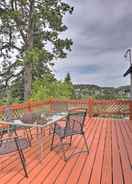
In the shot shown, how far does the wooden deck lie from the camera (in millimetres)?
2750

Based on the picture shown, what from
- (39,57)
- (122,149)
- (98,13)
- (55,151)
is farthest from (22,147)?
(39,57)

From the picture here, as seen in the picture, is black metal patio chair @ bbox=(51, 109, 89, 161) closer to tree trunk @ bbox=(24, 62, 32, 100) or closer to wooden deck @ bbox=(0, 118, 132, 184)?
wooden deck @ bbox=(0, 118, 132, 184)

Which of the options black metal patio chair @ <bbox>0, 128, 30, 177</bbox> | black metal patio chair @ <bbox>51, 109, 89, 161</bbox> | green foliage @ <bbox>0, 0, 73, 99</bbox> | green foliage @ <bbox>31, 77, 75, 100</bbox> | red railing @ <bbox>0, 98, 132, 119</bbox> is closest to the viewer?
black metal patio chair @ <bbox>0, 128, 30, 177</bbox>

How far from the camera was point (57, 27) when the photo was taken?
11.8 meters

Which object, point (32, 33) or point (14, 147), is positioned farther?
point (32, 33)

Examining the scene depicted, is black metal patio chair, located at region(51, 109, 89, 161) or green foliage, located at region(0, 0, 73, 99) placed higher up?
green foliage, located at region(0, 0, 73, 99)

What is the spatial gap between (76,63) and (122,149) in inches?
494

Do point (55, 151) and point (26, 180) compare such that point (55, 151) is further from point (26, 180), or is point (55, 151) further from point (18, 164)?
point (26, 180)

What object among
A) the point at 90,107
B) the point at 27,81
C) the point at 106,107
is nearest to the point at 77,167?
the point at 90,107

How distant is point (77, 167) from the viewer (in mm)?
3172

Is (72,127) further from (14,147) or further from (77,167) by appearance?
(14,147)

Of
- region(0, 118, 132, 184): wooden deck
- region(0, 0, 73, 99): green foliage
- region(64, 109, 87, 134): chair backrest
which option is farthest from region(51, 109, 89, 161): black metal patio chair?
region(0, 0, 73, 99): green foliage

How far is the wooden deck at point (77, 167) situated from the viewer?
9.02 feet

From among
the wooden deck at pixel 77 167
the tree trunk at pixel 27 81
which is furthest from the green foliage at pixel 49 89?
the wooden deck at pixel 77 167
